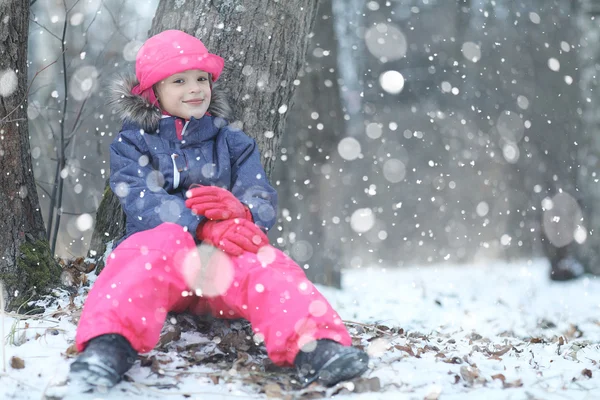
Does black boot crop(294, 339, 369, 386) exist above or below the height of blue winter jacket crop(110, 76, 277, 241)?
below

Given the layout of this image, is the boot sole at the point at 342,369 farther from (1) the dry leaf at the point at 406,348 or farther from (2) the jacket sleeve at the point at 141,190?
(2) the jacket sleeve at the point at 141,190

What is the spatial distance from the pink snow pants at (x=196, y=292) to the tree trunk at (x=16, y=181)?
95cm

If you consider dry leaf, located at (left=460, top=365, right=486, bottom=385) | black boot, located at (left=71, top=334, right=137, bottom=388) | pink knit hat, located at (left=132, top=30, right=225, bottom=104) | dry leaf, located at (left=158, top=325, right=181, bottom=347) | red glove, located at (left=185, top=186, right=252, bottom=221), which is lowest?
dry leaf, located at (left=460, top=365, right=486, bottom=385)

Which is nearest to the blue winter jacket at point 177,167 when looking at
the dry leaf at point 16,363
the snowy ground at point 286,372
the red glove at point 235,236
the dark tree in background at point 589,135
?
the red glove at point 235,236

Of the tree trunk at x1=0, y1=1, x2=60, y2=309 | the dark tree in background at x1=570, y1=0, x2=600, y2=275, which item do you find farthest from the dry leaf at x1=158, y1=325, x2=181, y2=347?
the dark tree in background at x1=570, y1=0, x2=600, y2=275

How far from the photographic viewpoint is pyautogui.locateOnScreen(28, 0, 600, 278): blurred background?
20.0ft

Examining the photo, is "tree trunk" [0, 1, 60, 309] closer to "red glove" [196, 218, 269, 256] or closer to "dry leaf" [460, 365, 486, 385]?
"red glove" [196, 218, 269, 256]

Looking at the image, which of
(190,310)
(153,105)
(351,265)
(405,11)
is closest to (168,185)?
(153,105)

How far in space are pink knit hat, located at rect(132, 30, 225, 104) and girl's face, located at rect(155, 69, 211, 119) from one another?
7 centimetres

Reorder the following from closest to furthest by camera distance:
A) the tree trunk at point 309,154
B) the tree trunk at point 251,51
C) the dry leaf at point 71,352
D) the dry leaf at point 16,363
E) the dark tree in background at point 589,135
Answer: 1. the dry leaf at point 16,363
2. the dry leaf at point 71,352
3. the tree trunk at point 251,51
4. the tree trunk at point 309,154
5. the dark tree in background at point 589,135

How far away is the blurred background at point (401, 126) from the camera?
611cm

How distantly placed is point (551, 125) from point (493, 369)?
603 cm

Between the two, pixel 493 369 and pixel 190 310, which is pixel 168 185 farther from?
pixel 493 369

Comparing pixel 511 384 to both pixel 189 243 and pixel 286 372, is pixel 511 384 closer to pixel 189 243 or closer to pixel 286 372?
pixel 286 372
